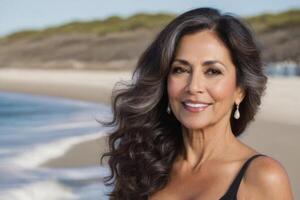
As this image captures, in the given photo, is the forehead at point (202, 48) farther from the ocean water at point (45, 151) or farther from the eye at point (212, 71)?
the ocean water at point (45, 151)

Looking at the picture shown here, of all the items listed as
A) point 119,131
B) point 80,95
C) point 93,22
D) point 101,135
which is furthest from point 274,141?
point 93,22

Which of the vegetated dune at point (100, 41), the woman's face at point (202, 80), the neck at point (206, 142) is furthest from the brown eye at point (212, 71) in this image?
the vegetated dune at point (100, 41)

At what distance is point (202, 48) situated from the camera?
7.44 ft

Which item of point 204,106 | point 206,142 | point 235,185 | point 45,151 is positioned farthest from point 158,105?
point 45,151

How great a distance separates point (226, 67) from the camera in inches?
89.6

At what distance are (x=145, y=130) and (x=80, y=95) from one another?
2225 cm

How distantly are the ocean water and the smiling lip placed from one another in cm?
360

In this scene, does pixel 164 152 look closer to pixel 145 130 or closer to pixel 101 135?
pixel 145 130

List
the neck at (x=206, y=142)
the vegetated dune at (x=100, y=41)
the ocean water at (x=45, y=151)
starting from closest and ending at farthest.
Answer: the neck at (x=206, y=142) < the ocean water at (x=45, y=151) < the vegetated dune at (x=100, y=41)

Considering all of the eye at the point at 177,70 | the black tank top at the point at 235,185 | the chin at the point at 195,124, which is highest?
the eye at the point at 177,70

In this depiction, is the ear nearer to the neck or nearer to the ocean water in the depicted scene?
the neck

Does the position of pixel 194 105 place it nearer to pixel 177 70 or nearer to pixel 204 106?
pixel 204 106

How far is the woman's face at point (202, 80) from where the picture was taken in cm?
226

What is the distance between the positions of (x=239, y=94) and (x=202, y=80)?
0.19m
